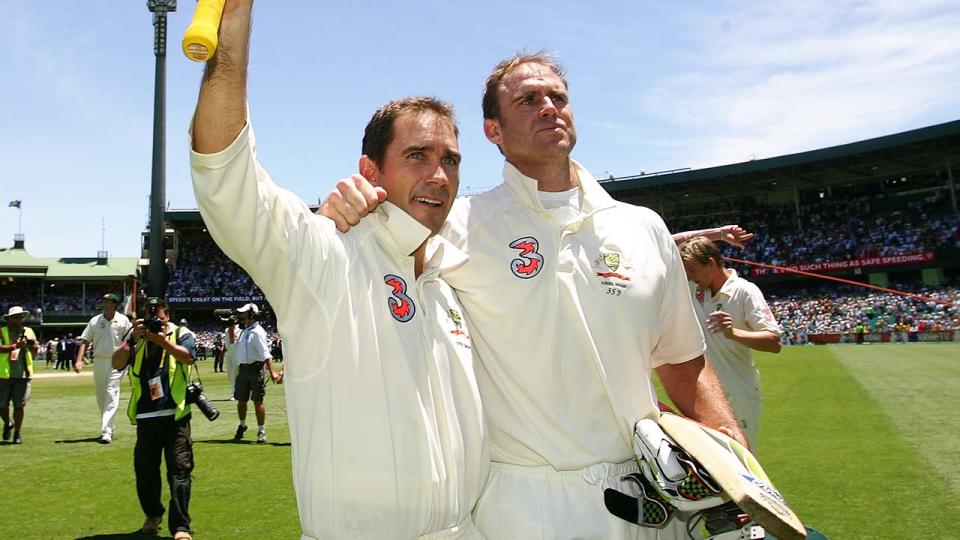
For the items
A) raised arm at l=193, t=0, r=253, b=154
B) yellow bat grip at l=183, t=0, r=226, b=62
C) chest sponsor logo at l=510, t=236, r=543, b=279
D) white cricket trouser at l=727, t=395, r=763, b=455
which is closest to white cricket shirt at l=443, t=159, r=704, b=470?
chest sponsor logo at l=510, t=236, r=543, b=279

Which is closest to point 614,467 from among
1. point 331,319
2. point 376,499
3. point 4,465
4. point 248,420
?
point 376,499

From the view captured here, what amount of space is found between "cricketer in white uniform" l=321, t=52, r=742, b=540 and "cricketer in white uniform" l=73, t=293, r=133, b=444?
11.5 m

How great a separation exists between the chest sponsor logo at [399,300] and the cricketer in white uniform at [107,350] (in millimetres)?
11752

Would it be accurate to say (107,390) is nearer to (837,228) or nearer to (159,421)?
(159,421)

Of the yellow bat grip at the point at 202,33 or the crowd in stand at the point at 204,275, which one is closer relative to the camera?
the yellow bat grip at the point at 202,33

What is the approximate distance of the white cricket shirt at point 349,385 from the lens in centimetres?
208

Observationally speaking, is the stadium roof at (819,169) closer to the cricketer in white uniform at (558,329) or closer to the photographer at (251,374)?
the photographer at (251,374)

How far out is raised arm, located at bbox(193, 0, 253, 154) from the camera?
6.21 ft

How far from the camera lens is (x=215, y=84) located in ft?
6.23

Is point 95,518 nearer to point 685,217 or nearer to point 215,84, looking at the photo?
point 215,84

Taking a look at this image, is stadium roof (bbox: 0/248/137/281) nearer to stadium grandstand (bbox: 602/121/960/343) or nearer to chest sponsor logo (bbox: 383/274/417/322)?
stadium grandstand (bbox: 602/121/960/343)

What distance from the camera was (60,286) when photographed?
227 feet

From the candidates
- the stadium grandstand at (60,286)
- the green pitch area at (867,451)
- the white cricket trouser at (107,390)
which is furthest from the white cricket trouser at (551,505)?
the stadium grandstand at (60,286)

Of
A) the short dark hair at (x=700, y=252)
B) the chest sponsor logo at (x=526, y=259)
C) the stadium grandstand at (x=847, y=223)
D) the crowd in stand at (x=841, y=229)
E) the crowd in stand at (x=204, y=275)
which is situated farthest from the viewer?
the crowd in stand at (x=204, y=275)
